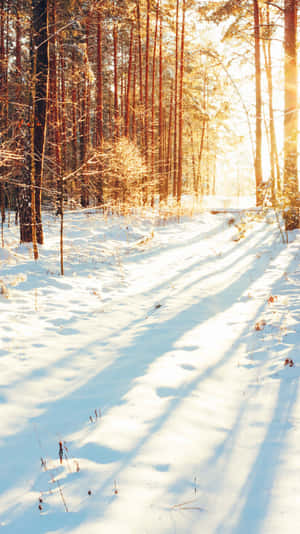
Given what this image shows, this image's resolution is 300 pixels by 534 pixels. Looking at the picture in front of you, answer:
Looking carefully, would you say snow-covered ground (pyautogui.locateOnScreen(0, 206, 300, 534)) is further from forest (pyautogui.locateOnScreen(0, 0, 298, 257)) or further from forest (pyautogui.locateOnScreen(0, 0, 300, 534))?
forest (pyautogui.locateOnScreen(0, 0, 298, 257))

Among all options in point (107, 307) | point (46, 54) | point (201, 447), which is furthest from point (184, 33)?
point (201, 447)

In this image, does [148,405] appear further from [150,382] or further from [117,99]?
[117,99]

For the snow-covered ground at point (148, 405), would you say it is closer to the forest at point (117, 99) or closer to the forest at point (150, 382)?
the forest at point (150, 382)

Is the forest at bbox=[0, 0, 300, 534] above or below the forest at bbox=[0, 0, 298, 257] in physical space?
below

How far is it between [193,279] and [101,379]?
4319 millimetres

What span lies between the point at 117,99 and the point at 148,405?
16776 mm

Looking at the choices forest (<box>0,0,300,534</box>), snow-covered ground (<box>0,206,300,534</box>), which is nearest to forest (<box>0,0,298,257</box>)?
forest (<box>0,0,300,534</box>)

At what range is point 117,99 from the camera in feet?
54.3

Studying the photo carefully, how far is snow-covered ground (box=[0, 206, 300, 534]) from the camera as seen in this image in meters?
2.00

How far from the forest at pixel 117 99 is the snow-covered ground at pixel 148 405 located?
1872 millimetres

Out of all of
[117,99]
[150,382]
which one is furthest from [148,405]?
[117,99]

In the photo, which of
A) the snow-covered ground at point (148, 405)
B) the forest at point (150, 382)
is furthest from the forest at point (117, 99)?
the snow-covered ground at point (148, 405)

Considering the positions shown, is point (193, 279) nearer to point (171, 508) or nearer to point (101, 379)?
A: point (101, 379)

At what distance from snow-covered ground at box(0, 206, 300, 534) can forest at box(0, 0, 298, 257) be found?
1.87 metres
